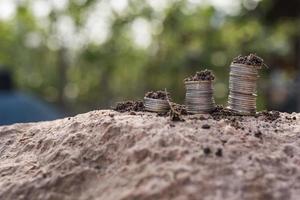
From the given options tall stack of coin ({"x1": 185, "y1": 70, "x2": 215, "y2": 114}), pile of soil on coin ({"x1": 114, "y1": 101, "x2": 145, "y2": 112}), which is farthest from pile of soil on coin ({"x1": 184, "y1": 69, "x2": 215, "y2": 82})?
pile of soil on coin ({"x1": 114, "y1": 101, "x2": 145, "y2": 112})

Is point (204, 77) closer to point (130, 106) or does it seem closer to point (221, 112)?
point (221, 112)

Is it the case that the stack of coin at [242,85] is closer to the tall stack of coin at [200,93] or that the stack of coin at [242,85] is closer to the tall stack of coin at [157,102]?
the tall stack of coin at [200,93]

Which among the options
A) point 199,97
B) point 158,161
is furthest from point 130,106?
point 158,161

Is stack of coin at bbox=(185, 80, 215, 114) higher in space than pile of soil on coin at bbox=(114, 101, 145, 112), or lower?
higher

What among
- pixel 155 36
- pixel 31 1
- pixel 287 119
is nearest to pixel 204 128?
pixel 287 119

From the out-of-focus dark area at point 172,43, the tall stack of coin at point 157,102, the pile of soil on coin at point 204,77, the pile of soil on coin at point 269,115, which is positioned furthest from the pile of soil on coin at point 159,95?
the out-of-focus dark area at point 172,43

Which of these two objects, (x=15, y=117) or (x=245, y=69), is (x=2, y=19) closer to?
(x=15, y=117)

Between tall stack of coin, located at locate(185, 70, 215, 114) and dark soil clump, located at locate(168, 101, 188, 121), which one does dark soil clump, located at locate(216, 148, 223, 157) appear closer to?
dark soil clump, located at locate(168, 101, 188, 121)
